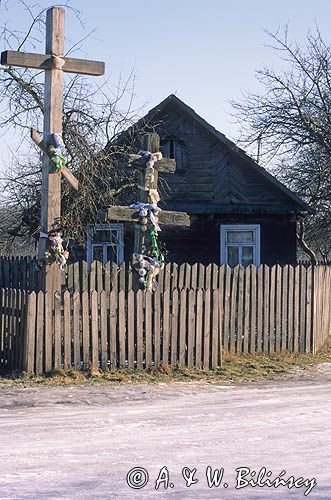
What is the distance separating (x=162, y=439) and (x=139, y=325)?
4.00 m

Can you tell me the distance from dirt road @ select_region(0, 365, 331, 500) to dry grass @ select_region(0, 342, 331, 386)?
1.29ft

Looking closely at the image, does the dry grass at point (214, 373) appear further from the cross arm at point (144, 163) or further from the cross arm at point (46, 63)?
the cross arm at point (46, 63)

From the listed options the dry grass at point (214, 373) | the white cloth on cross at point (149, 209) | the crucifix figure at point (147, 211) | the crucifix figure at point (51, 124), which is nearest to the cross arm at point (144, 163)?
the crucifix figure at point (147, 211)

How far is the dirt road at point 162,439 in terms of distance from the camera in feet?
20.8

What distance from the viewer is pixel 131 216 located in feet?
40.4

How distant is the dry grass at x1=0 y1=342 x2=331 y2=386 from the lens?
446 inches

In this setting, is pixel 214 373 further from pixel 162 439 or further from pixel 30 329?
pixel 162 439

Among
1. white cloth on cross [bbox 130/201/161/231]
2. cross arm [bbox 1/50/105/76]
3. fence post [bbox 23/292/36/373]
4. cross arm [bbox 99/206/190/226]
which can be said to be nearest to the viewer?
fence post [bbox 23/292/36/373]

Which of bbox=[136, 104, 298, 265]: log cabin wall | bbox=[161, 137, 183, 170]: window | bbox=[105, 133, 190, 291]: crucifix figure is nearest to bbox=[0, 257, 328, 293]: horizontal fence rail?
bbox=[105, 133, 190, 291]: crucifix figure

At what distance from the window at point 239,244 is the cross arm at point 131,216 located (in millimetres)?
8801

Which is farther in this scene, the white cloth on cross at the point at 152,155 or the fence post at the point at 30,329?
the white cloth on cross at the point at 152,155

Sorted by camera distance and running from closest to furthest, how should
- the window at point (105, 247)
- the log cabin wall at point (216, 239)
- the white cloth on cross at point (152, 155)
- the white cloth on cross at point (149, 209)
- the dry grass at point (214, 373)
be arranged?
the dry grass at point (214, 373) < the white cloth on cross at point (149, 209) < the white cloth on cross at point (152, 155) < the log cabin wall at point (216, 239) < the window at point (105, 247)

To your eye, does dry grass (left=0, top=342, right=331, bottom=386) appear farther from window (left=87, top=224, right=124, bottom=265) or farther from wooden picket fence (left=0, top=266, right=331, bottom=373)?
window (left=87, top=224, right=124, bottom=265)

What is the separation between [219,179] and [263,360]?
8.60 meters
